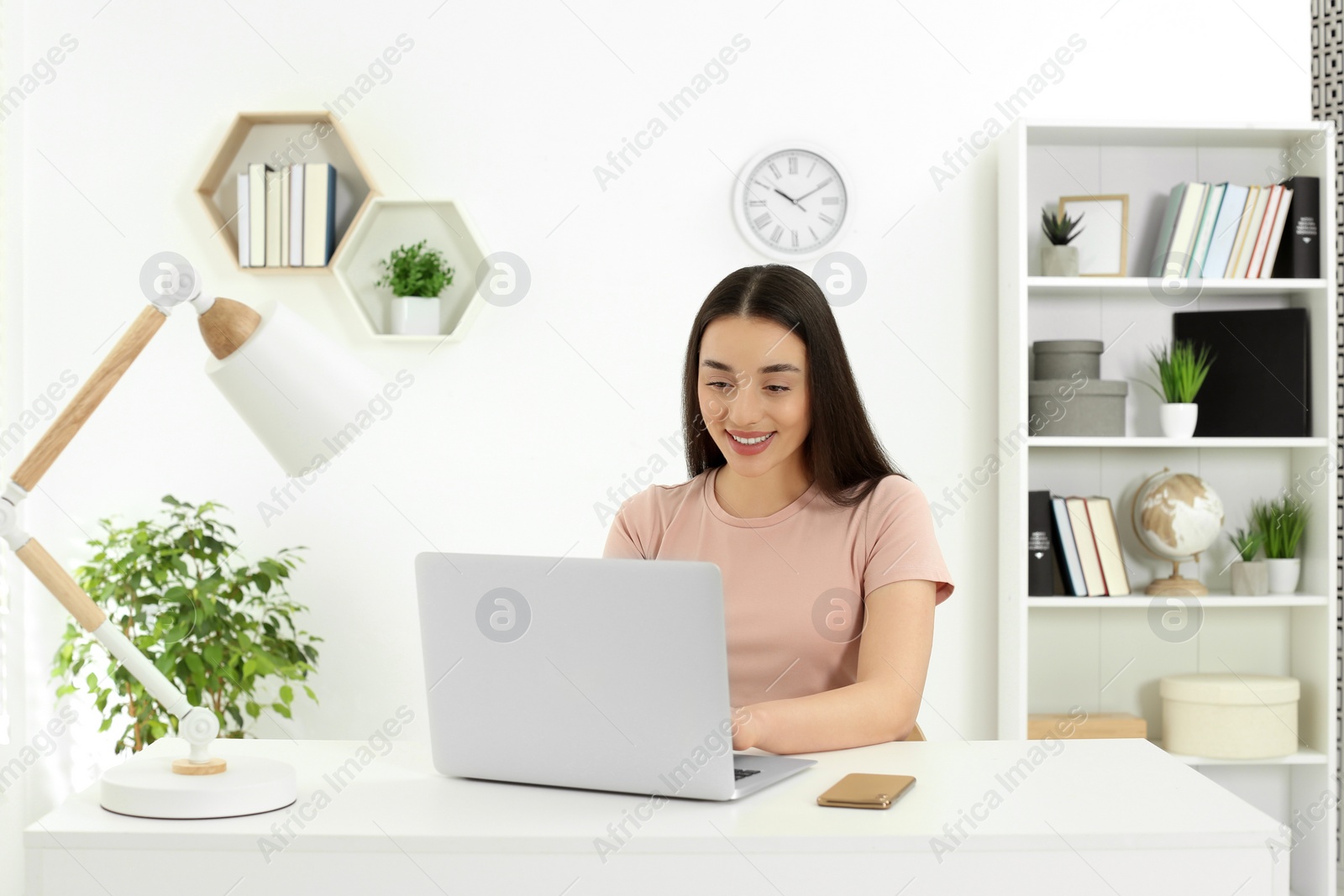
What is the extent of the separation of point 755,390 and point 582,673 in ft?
2.29

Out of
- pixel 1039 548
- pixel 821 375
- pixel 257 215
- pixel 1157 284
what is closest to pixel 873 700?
pixel 821 375

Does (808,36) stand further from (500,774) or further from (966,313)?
(500,774)

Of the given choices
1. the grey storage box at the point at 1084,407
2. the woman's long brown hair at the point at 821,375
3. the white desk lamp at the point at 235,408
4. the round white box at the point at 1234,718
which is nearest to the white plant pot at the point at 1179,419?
the grey storage box at the point at 1084,407

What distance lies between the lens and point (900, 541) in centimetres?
163

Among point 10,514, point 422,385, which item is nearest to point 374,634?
point 422,385

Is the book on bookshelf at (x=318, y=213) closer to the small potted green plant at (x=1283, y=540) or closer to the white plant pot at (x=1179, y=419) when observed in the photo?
the white plant pot at (x=1179, y=419)

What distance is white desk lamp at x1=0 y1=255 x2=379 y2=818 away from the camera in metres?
1.10

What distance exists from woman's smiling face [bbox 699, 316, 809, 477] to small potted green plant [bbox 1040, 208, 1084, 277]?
5.03 feet

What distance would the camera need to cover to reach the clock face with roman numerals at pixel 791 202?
3107mm

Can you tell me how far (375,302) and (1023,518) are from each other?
1785mm

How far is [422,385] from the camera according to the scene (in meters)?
3.13

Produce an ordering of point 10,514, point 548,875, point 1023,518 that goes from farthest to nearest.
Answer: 1. point 1023,518
2. point 10,514
3. point 548,875

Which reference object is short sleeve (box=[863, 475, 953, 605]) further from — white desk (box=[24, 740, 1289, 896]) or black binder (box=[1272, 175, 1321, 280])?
black binder (box=[1272, 175, 1321, 280])

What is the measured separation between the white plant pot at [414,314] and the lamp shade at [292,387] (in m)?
1.93
